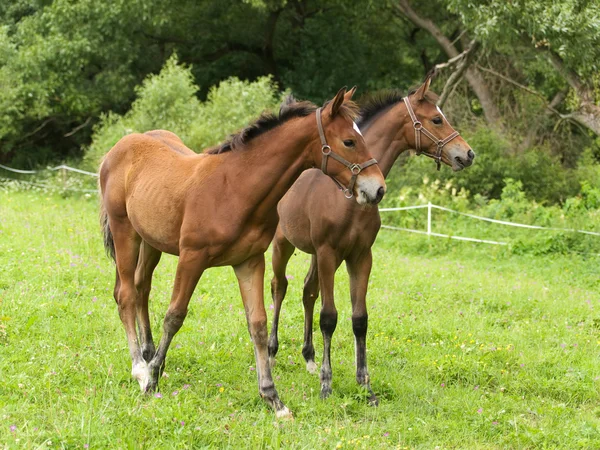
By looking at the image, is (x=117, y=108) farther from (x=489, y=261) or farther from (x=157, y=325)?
(x=157, y=325)

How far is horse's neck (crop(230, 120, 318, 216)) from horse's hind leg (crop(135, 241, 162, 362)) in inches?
57.1

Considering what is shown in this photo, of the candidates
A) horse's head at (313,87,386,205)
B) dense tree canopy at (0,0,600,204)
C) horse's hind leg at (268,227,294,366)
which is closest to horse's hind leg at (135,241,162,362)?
horse's hind leg at (268,227,294,366)

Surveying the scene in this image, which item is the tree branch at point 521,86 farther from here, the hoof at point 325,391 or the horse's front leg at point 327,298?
the hoof at point 325,391

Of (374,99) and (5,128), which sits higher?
(374,99)

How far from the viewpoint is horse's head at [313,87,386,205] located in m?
4.62

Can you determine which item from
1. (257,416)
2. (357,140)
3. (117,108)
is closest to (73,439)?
(257,416)

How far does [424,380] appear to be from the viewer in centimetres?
580

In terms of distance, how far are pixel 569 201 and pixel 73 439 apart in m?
12.5

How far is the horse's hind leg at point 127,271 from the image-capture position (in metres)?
5.61

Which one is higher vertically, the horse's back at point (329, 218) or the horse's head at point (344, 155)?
the horse's head at point (344, 155)

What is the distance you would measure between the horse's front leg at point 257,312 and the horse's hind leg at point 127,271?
103cm

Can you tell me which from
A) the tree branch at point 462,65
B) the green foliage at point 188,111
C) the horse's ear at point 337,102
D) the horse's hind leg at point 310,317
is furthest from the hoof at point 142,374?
the tree branch at point 462,65

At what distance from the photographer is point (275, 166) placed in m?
4.84

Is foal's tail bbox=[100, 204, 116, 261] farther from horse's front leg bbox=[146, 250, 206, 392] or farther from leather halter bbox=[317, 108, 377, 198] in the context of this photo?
leather halter bbox=[317, 108, 377, 198]
